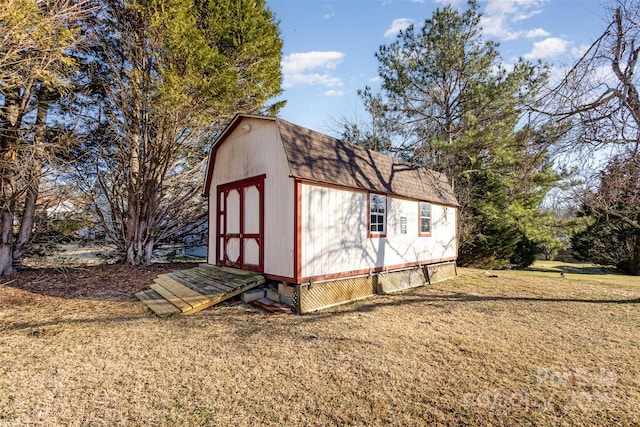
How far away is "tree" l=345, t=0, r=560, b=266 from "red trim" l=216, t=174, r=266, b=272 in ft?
28.0

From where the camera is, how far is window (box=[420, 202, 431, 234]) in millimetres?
10516

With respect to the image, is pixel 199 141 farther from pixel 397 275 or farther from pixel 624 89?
pixel 624 89

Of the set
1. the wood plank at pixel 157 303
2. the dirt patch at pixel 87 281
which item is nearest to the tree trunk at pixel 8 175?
the dirt patch at pixel 87 281

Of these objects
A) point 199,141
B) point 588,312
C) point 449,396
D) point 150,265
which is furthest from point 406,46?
point 449,396

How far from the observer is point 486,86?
14133 millimetres

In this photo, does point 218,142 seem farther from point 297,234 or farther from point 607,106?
point 607,106

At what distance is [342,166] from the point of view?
7.90 metres

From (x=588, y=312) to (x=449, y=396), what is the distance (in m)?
5.91

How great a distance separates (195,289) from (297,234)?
2681 mm

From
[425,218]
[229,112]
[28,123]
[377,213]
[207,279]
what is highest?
[229,112]

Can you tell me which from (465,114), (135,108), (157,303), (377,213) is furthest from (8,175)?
(465,114)

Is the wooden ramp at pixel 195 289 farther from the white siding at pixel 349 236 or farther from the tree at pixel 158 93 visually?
the tree at pixel 158 93

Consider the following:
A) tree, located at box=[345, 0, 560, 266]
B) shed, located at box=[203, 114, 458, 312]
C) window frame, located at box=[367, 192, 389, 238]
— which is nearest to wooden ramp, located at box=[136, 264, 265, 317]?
shed, located at box=[203, 114, 458, 312]

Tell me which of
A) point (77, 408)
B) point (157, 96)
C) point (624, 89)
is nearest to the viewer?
point (77, 408)
